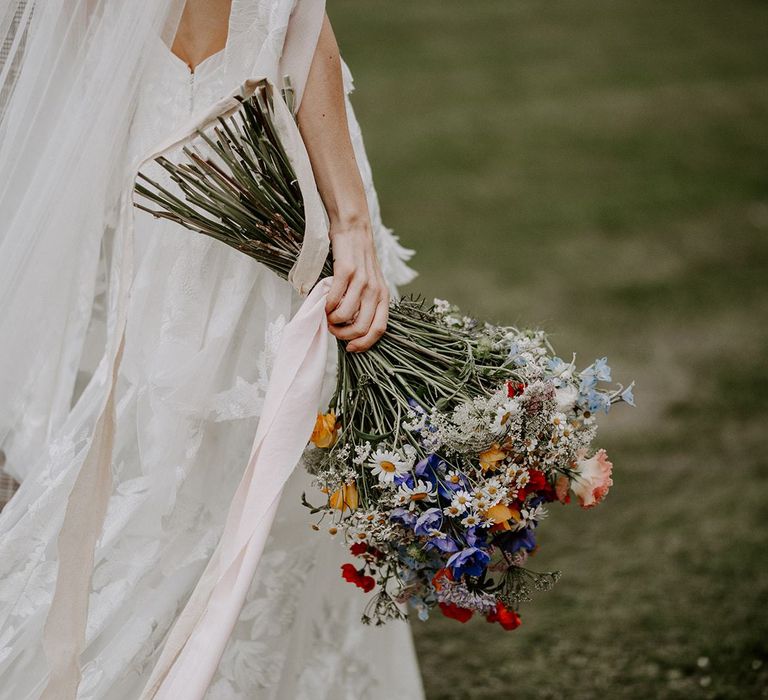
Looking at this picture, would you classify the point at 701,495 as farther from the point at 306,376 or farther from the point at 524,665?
the point at 306,376

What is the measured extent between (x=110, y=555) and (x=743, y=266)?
209 inches

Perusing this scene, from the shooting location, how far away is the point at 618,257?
672cm

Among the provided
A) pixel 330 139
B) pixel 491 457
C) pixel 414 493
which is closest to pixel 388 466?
pixel 414 493

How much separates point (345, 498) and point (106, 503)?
41cm

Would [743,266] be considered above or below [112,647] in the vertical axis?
above

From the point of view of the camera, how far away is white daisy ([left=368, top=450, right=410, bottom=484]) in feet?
5.62

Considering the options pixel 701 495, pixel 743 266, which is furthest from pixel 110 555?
pixel 743 266

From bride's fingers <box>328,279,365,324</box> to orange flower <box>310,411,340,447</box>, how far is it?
172 millimetres

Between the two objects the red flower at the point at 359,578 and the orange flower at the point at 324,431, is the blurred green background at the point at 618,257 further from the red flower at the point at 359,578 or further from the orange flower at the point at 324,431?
the orange flower at the point at 324,431

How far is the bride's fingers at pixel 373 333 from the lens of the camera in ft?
6.00

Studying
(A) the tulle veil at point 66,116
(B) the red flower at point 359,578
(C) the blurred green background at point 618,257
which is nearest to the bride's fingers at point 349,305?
(A) the tulle veil at point 66,116

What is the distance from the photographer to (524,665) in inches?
114

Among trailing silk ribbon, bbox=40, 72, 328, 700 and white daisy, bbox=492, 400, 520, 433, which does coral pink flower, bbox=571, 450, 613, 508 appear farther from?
trailing silk ribbon, bbox=40, 72, 328, 700

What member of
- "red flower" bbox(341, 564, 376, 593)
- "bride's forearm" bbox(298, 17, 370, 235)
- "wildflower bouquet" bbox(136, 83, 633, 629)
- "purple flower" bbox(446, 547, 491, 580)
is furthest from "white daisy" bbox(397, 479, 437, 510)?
"bride's forearm" bbox(298, 17, 370, 235)
